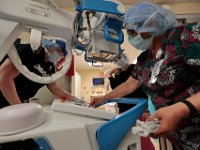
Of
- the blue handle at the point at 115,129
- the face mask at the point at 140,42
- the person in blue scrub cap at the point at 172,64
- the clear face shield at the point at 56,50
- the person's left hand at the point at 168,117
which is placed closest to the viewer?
the person's left hand at the point at 168,117

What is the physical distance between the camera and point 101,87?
5254 millimetres

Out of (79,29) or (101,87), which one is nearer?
(79,29)

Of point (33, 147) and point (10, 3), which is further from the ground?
point (10, 3)

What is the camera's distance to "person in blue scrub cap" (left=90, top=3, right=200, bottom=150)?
2.73 feet

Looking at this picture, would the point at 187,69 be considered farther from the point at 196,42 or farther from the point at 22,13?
the point at 22,13

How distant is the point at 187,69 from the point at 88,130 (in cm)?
49

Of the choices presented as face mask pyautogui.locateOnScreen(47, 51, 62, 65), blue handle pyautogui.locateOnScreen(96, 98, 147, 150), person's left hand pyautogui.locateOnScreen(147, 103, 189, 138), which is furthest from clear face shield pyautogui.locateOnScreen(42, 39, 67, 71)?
person's left hand pyautogui.locateOnScreen(147, 103, 189, 138)

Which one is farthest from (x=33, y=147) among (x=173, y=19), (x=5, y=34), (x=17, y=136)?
(x=173, y=19)

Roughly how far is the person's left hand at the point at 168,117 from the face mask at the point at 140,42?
0.56m

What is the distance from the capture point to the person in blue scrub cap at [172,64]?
A: 83 cm

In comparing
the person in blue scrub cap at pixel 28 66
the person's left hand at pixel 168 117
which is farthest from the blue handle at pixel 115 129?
the person in blue scrub cap at pixel 28 66

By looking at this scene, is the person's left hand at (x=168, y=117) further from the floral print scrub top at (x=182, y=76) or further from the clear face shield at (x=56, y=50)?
the clear face shield at (x=56, y=50)

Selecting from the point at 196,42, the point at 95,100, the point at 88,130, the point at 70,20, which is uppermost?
the point at 70,20

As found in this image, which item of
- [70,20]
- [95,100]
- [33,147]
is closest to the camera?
[33,147]
